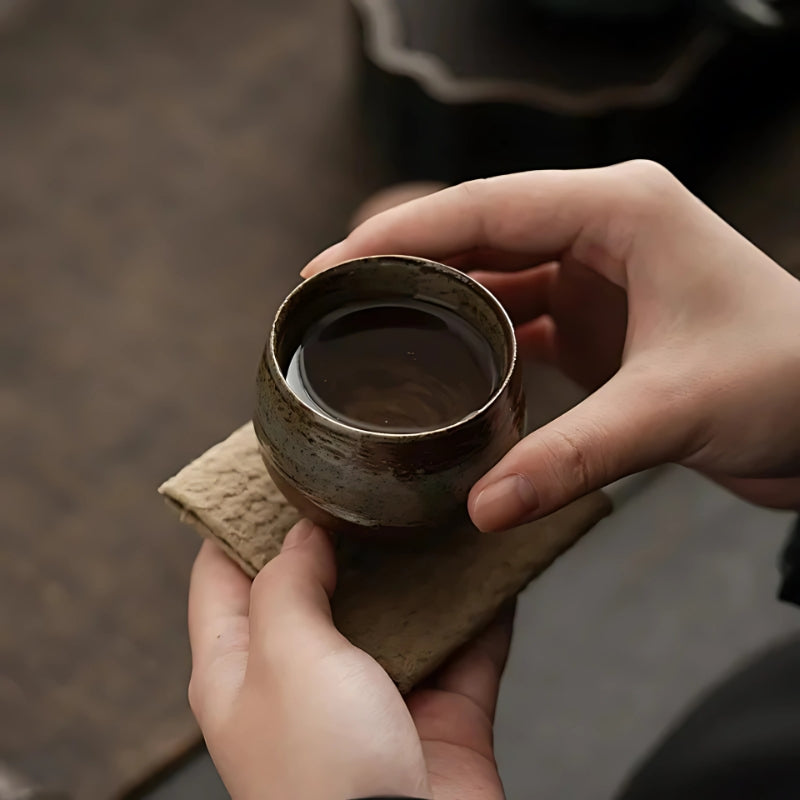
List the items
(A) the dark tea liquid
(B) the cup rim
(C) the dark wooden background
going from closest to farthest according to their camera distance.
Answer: (B) the cup rim, (A) the dark tea liquid, (C) the dark wooden background

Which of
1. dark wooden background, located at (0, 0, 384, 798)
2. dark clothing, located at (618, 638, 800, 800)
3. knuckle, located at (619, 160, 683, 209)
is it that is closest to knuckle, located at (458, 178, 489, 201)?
knuckle, located at (619, 160, 683, 209)

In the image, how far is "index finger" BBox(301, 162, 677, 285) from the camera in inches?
35.6

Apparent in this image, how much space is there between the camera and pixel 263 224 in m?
1.73

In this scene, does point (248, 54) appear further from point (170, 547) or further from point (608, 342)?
point (608, 342)

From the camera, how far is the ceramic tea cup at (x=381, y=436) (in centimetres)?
71

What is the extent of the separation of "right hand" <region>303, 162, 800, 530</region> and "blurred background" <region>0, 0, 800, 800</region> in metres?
0.24

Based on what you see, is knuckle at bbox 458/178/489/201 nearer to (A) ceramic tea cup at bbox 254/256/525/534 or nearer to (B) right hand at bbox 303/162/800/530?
(B) right hand at bbox 303/162/800/530

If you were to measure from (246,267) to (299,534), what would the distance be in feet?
3.00

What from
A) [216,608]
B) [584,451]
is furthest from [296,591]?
[584,451]

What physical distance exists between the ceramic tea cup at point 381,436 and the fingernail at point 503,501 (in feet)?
0.06

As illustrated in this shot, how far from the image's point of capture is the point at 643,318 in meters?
0.87

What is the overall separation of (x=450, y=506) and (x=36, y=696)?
78cm

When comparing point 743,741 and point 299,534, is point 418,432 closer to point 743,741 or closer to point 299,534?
point 299,534

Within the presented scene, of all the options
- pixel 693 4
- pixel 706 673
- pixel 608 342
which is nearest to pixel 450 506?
pixel 608 342
